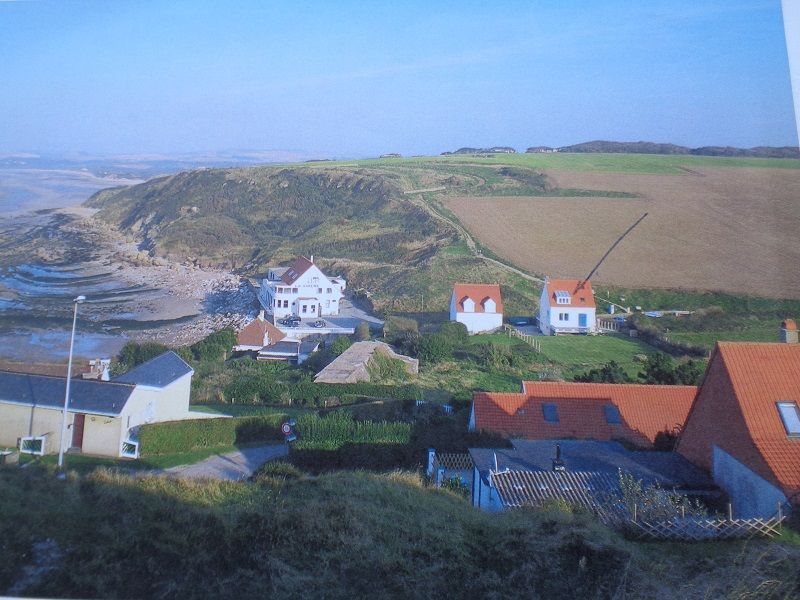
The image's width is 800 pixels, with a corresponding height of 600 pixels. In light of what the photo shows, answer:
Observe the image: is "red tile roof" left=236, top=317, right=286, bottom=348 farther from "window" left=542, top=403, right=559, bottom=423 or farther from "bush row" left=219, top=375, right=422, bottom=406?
"window" left=542, top=403, right=559, bottom=423

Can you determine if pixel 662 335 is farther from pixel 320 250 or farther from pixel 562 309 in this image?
pixel 320 250

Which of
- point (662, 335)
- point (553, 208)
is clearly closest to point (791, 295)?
point (662, 335)

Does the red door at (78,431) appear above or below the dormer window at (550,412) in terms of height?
above

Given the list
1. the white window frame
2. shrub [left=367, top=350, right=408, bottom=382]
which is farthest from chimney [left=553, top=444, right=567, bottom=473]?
shrub [left=367, top=350, right=408, bottom=382]

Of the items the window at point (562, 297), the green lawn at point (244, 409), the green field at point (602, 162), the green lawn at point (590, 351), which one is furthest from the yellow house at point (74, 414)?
the window at point (562, 297)

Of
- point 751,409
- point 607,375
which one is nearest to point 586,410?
point 607,375

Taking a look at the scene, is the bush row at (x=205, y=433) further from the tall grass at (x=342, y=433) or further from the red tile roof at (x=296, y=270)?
the red tile roof at (x=296, y=270)
